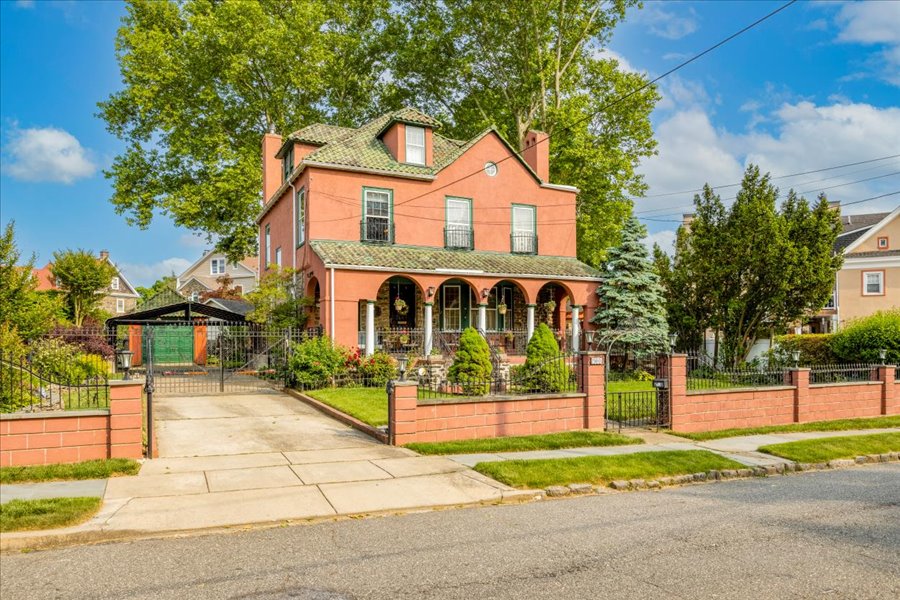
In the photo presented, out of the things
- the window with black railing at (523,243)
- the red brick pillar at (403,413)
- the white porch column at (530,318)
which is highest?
the window with black railing at (523,243)

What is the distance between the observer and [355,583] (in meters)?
5.04

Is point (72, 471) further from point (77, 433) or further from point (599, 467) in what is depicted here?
point (599, 467)

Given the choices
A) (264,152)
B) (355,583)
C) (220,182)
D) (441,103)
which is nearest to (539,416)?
(355,583)

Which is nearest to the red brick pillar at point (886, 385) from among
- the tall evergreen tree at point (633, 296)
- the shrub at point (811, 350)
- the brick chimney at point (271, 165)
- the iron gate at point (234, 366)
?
the shrub at point (811, 350)

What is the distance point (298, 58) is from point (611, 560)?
31063mm

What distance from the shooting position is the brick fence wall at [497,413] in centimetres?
1090

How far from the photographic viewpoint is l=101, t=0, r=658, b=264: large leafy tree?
3022 centimetres

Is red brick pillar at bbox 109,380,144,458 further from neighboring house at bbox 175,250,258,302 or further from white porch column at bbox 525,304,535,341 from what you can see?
neighboring house at bbox 175,250,258,302

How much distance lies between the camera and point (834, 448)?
11.9 meters

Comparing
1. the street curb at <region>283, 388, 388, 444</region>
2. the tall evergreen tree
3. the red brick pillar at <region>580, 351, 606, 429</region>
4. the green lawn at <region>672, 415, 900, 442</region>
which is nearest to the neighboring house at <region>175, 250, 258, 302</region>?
the tall evergreen tree

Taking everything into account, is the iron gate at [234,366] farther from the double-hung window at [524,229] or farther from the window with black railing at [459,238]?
the double-hung window at [524,229]

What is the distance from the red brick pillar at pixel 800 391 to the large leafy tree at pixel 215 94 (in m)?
24.9

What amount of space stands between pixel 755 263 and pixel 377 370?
1440 centimetres

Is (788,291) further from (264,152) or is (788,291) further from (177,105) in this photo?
(177,105)
